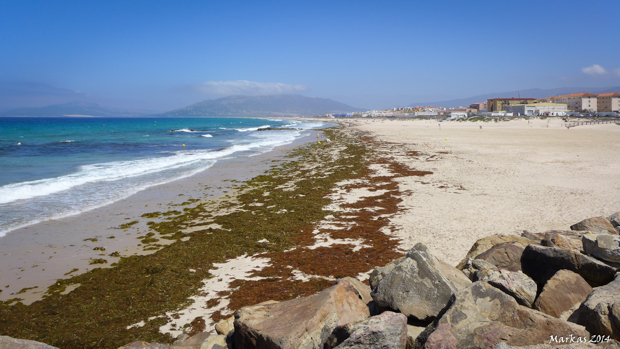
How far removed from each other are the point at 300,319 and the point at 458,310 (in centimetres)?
159

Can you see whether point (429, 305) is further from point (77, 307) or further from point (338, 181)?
point (338, 181)

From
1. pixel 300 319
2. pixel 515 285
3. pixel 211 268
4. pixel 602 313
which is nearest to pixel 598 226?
pixel 515 285

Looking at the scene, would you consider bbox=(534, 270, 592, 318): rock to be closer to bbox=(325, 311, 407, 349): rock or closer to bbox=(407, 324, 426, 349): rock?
bbox=(407, 324, 426, 349): rock

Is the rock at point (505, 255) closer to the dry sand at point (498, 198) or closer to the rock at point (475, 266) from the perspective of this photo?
the rock at point (475, 266)

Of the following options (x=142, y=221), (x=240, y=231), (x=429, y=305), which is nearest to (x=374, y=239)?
(x=240, y=231)

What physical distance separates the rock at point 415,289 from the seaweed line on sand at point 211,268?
207 centimetres

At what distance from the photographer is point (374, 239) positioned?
801cm

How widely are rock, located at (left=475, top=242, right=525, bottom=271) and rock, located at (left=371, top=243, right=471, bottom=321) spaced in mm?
1365

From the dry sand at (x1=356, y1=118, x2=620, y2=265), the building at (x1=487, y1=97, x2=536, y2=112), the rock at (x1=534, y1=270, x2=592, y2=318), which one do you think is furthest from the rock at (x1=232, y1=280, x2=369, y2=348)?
the building at (x1=487, y1=97, x2=536, y2=112)

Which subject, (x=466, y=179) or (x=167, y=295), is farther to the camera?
(x=466, y=179)

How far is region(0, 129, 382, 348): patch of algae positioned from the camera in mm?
4977

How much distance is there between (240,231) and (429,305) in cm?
600

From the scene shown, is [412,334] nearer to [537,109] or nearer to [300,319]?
[300,319]

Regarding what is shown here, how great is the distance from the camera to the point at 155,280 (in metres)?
6.35
